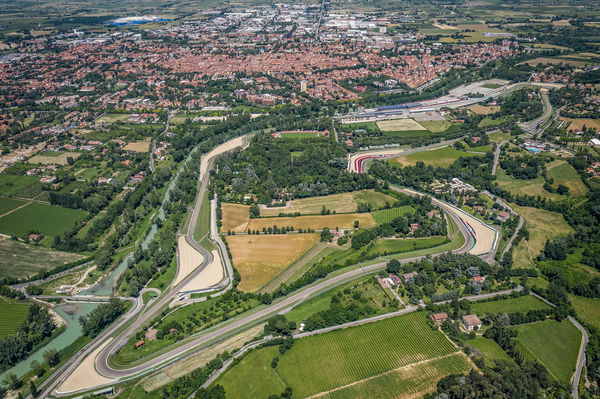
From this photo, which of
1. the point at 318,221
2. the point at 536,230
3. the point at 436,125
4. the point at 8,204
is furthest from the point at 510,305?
the point at 8,204

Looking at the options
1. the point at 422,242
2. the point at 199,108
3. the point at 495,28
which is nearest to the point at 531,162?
the point at 422,242

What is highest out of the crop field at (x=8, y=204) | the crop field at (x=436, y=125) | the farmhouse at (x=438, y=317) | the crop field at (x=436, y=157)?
the crop field at (x=436, y=125)

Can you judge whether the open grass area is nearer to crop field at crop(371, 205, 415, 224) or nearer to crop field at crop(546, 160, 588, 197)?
crop field at crop(546, 160, 588, 197)

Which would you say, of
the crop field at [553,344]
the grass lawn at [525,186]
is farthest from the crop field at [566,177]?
the crop field at [553,344]

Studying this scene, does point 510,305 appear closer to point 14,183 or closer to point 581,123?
point 581,123

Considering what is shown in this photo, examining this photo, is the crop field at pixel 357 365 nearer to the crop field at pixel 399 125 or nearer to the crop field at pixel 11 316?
the crop field at pixel 11 316

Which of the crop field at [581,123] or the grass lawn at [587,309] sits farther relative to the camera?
the crop field at [581,123]

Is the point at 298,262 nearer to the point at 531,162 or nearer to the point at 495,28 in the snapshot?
the point at 531,162
